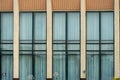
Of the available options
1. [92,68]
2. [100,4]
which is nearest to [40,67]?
[92,68]

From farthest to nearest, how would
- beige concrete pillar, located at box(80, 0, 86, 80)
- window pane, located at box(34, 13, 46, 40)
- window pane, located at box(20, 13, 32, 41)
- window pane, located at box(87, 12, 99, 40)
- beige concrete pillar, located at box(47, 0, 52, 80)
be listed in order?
window pane, located at box(20, 13, 32, 41) → window pane, located at box(34, 13, 46, 40) → window pane, located at box(87, 12, 99, 40) → beige concrete pillar, located at box(47, 0, 52, 80) → beige concrete pillar, located at box(80, 0, 86, 80)

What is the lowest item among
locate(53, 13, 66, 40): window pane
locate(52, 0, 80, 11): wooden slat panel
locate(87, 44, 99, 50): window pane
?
locate(87, 44, 99, 50): window pane

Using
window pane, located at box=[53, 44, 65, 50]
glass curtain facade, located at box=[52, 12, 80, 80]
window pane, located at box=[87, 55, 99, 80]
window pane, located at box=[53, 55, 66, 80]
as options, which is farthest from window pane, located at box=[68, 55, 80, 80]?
window pane, located at box=[53, 44, 65, 50]

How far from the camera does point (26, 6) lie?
1684 inches

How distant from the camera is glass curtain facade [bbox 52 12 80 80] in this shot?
4266cm

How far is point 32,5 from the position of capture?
42.8 metres

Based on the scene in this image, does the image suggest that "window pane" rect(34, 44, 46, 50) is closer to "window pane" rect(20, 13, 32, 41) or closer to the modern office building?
the modern office building

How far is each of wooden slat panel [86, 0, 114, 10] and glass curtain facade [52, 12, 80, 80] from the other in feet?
4.34

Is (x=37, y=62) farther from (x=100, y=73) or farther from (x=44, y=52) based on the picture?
(x=100, y=73)

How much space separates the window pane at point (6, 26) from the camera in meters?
43.1

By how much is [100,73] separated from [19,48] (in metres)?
7.33

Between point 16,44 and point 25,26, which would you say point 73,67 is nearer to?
point 16,44

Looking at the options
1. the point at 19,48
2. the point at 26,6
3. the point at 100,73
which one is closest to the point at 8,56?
the point at 19,48

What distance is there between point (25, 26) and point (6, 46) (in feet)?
7.90
